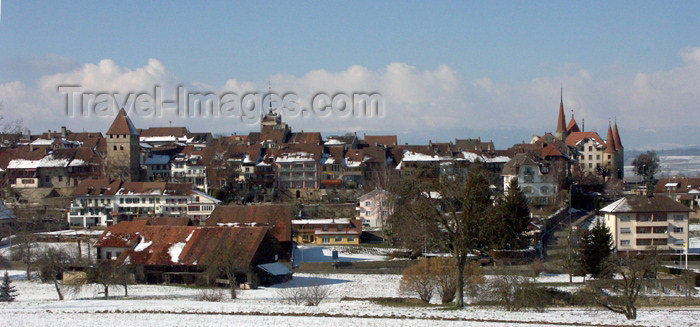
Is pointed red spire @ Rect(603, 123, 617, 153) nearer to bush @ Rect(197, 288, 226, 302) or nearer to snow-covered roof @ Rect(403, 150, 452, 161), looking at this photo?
snow-covered roof @ Rect(403, 150, 452, 161)

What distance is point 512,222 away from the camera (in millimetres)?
47094

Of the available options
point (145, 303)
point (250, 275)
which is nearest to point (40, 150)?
point (250, 275)

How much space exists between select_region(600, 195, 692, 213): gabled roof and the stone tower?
4546 cm

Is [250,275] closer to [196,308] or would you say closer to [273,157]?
[196,308]

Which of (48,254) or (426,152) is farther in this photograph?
(426,152)

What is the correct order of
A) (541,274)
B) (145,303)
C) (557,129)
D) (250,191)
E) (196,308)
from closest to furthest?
(196,308) < (145,303) < (541,274) < (250,191) < (557,129)

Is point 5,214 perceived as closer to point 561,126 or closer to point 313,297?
point 313,297

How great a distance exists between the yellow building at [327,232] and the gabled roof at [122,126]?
1087 inches

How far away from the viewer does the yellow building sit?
54662mm

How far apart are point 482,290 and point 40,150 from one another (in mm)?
55659

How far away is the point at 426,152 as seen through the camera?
80500mm

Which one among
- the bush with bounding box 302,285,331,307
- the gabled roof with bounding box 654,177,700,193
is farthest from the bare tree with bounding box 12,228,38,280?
the gabled roof with bounding box 654,177,700,193

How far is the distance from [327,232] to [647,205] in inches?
866

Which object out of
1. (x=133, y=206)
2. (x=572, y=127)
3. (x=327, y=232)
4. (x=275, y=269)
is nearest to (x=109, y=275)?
(x=275, y=269)
